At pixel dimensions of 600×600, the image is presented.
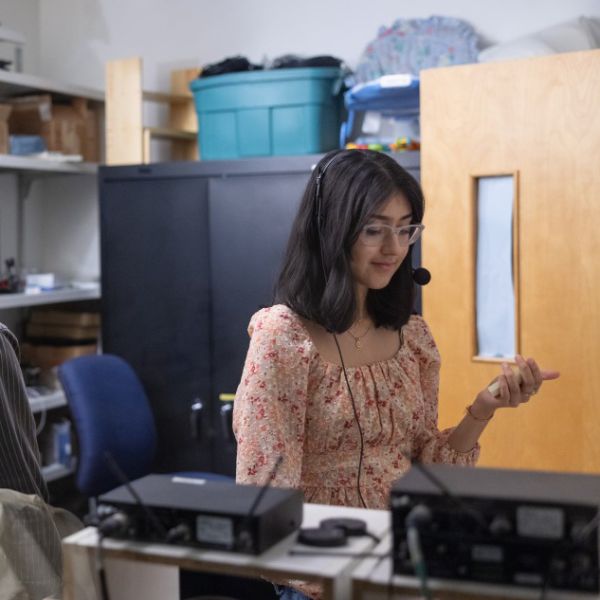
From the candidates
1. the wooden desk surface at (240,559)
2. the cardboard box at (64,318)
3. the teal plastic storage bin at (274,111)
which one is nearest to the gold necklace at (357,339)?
the wooden desk surface at (240,559)

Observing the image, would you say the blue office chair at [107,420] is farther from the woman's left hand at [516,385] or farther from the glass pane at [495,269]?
the woman's left hand at [516,385]

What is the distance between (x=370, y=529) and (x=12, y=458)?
0.83 metres

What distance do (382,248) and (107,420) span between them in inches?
69.5

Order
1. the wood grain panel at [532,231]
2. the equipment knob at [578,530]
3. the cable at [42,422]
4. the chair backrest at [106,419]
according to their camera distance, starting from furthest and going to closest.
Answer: the cable at [42,422], the chair backrest at [106,419], the wood grain panel at [532,231], the equipment knob at [578,530]

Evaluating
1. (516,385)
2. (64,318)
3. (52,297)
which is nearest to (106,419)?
(52,297)

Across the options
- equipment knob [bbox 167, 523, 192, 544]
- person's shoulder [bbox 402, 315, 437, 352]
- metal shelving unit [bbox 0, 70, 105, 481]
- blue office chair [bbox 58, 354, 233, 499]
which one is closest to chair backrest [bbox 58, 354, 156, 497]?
blue office chair [bbox 58, 354, 233, 499]

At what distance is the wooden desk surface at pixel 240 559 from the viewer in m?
1.03

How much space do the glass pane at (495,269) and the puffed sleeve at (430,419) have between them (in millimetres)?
1141

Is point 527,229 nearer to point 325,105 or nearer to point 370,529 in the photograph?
point 325,105

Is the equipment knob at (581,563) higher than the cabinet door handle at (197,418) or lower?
higher

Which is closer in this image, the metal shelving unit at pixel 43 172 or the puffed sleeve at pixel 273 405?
the puffed sleeve at pixel 273 405

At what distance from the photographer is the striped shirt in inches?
67.6

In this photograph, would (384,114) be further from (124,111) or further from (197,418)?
(197,418)

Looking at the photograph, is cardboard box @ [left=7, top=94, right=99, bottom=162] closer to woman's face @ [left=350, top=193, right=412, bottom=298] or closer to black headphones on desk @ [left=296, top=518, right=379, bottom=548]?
woman's face @ [left=350, top=193, right=412, bottom=298]
